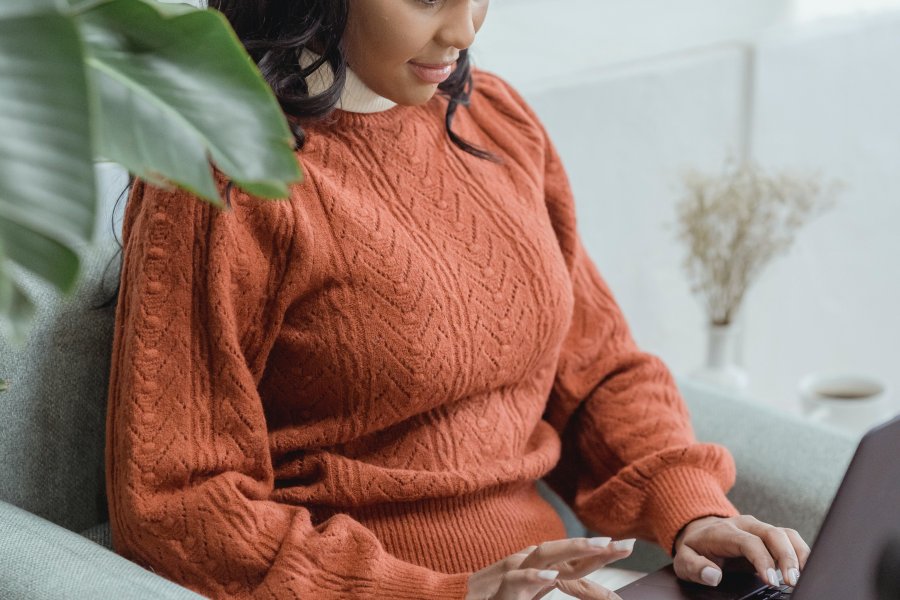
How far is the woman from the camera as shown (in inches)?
38.9

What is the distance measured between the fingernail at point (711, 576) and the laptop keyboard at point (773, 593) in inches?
1.2

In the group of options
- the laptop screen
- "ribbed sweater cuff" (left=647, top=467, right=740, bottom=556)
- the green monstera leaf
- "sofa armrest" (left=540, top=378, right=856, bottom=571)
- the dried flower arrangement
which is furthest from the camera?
the dried flower arrangement

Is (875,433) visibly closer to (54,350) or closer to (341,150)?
(341,150)

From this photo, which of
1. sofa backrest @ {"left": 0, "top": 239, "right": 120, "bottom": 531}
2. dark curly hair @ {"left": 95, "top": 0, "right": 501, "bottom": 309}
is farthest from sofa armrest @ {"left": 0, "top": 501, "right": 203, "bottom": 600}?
dark curly hair @ {"left": 95, "top": 0, "right": 501, "bottom": 309}

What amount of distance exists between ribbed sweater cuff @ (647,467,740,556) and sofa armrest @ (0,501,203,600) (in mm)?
506

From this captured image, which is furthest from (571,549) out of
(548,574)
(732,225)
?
(732,225)

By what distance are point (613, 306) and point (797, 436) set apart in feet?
0.88

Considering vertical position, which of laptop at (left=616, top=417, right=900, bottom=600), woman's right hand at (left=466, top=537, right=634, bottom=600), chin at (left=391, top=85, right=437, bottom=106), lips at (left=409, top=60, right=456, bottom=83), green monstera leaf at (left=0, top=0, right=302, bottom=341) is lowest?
woman's right hand at (left=466, top=537, right=634, bottom=600)

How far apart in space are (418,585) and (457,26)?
51 centimetres

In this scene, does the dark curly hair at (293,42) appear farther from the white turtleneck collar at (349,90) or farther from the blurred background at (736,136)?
the blurred background at (736,136)

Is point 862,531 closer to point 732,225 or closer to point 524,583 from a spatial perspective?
point 524,583

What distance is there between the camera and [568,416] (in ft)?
4.44

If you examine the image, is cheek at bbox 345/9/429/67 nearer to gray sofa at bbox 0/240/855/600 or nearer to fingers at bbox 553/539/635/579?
gray sofa at bbox 0/240/855/600

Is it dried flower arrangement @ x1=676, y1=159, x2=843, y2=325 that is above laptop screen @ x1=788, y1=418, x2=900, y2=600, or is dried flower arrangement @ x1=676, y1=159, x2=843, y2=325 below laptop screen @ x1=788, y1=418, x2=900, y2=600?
below
